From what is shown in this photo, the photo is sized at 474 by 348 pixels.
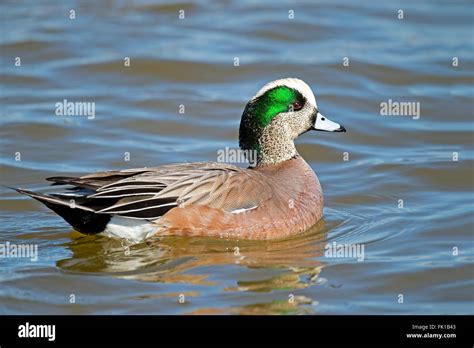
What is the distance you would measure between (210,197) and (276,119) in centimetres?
136

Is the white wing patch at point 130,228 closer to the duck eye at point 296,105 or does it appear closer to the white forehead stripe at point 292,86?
the white forehead stripe at point 292,86

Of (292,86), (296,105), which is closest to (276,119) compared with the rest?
(296,105)

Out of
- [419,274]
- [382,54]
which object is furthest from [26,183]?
[382,54]

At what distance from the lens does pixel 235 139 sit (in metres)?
12.2

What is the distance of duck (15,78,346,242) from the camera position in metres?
8.45

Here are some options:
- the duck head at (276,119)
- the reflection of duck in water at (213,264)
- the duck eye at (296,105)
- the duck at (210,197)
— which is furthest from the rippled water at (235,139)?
the duck eye at (296,105)

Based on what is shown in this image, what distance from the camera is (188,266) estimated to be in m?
8.39

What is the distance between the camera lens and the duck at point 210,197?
8.45m

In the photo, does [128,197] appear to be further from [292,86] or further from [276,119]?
[292,86]

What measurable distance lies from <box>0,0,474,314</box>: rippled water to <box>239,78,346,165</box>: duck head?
0.85 metres
